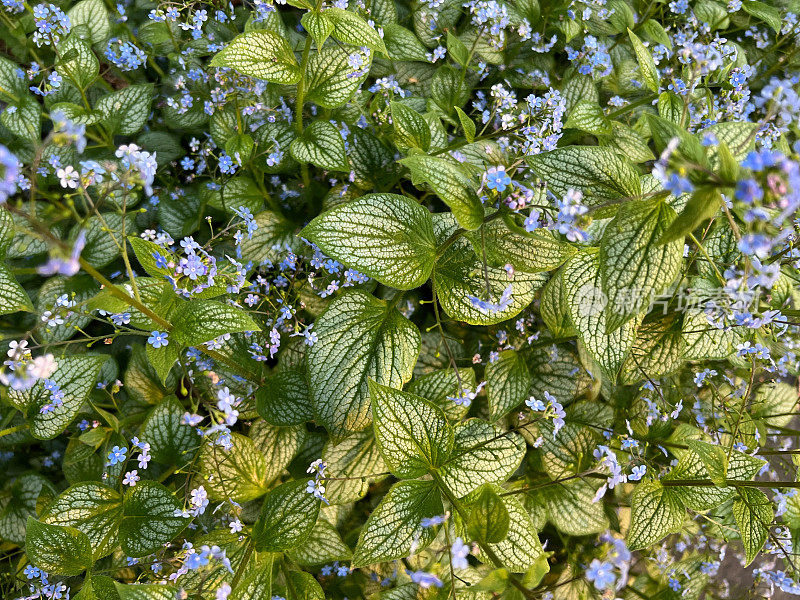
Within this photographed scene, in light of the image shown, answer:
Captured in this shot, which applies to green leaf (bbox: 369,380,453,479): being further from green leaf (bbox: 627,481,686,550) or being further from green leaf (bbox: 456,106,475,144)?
green leaf (bbox: 456,106,475,144)

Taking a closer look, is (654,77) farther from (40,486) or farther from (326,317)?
(40,486)

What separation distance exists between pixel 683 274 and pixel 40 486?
268 cm

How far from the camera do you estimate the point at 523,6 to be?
2.70m

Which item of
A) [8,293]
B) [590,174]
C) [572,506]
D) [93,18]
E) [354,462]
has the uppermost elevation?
[93,18]

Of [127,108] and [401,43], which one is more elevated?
[401,43]

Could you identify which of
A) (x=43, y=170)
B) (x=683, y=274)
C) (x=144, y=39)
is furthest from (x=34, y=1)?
(x=683, y=274)

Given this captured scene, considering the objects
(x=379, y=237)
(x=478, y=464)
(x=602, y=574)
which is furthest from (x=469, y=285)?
(x=602, y=574)

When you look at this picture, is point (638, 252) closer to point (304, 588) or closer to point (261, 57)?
point (261, 57)

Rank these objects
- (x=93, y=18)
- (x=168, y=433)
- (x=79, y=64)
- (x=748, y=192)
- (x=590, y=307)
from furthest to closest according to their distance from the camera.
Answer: (x=93, y=18) < (x=79, y=64) < (x=168, y=433) < (x=590, y=307) < (x=748, y=192)

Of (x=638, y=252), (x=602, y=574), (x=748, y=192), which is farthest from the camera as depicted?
(x=638, y=252)

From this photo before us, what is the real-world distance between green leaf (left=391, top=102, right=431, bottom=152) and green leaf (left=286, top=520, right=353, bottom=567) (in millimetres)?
1460

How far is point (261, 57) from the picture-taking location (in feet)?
6.36

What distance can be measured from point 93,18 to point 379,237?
2022 mm

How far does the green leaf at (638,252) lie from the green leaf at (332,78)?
1168mm
